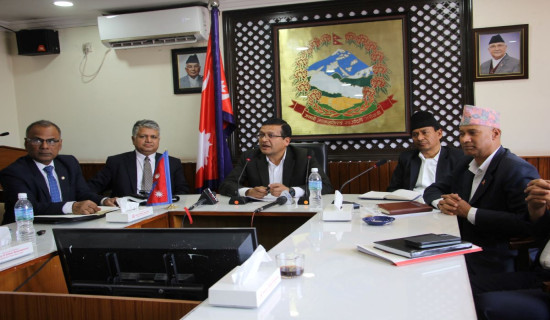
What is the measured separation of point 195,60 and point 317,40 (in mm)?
1169

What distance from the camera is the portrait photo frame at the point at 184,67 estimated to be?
432 centimetres

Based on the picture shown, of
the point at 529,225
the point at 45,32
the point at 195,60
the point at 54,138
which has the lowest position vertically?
the point at 529,225

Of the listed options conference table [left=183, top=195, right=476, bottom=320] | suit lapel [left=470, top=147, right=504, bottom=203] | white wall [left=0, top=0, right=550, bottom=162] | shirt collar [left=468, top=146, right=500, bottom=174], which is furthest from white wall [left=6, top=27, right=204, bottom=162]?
conference table [left=183, top=195, right=476, bottom=320]

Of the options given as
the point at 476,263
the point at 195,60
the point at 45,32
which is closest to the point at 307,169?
the point at 476,263

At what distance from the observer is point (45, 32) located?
4527mm

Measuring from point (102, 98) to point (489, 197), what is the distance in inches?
151

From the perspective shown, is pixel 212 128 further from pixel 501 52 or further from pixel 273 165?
pixel 501 52

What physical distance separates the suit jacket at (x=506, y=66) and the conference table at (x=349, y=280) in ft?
6.97

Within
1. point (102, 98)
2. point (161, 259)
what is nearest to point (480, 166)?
point (161, 259)

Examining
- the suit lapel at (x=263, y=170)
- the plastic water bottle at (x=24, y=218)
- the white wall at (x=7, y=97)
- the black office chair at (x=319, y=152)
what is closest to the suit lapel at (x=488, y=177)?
the black office chair at (x=319, y=152)

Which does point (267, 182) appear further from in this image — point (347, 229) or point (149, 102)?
point (149, 102)

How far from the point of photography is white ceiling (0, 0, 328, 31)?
4.08 meters

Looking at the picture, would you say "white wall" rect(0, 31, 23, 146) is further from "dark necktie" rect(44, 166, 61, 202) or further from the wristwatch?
the wristwatch

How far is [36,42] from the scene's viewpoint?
4.54m
